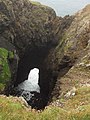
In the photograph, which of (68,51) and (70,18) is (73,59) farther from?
(70,18)

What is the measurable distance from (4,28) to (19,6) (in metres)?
19.1

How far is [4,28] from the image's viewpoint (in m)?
88.5

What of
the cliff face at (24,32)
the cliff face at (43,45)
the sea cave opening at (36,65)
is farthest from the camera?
the sea cave opening at (36,65)

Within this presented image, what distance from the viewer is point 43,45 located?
113 metres

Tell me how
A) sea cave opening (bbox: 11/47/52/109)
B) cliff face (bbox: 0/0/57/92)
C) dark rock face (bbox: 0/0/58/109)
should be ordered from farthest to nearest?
sea cave opening (bbox: 11/47/52/109)
dark rock face (bbox: 0/0/58/109)
cliff face (bbox: 0/0/57/92)

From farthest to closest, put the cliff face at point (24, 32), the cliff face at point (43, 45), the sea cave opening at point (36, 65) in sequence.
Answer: the sea cave opening at point (36, 65) < the cliff face at point (24, 32) < the cliff face at point (43, 45)

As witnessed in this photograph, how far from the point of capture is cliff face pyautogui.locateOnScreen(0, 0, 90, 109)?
Result: 74.6 metres

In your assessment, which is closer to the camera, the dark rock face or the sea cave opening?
the dark rock face

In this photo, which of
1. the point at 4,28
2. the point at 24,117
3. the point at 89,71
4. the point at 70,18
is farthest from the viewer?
the point at 70,18

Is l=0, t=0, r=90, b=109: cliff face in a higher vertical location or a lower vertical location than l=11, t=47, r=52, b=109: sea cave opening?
higher

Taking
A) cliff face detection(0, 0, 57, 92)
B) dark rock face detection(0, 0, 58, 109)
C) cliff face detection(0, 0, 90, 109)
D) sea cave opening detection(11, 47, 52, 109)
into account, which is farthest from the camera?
sea cave opening detection(11, 47, 52, 109)

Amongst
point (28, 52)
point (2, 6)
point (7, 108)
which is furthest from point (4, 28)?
point (7, 108)

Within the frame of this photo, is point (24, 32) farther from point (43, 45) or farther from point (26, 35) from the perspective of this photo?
point (43, 45)

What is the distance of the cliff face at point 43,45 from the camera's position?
74.6m
